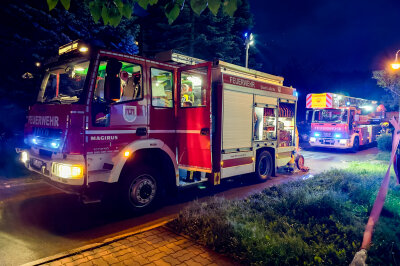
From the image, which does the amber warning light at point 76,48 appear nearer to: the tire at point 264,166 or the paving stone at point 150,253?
the paving stone at point 150,253

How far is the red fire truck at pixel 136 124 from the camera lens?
462 cm

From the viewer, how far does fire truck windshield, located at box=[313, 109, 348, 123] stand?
1569cm

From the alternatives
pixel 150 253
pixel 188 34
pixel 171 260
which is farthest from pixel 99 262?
pixel 188 34

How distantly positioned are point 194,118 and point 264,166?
366cm

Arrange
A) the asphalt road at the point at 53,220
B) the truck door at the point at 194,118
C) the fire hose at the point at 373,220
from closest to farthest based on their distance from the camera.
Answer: the fire hose at the point at 373,220 → the asphalt road at the point at 53,220 → the truck door at the point at 194,118

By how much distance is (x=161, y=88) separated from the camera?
587 cm

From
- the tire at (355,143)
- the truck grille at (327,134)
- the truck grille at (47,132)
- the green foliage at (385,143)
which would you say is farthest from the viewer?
the tire at (355,143)

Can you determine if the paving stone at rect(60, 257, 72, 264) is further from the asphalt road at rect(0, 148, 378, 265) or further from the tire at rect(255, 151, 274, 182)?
the tire at rect(255, 151, 274, 182)

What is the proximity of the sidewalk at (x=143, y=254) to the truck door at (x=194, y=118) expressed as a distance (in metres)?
2.12

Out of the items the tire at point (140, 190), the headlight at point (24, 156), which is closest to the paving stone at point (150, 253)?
the tire at point (140, 190)

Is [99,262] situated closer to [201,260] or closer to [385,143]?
[201,260]

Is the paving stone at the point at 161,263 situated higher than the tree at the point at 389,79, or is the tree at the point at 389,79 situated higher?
the tree at the point at 389,79

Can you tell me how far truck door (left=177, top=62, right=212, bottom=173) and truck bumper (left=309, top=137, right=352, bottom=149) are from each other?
41.5 ft

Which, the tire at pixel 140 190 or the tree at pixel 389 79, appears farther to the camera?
the tree at pixel 389 79
